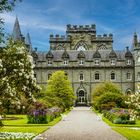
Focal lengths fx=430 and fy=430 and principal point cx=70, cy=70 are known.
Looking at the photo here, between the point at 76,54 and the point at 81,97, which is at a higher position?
the point at 76,54

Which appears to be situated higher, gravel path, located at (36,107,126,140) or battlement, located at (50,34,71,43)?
battlement, located at (50,34,71,43)

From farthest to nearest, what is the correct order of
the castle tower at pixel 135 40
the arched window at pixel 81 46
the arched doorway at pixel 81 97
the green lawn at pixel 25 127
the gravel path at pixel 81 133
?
the arched window at pixel 81 46, the castle tower at pixel 135 40, the arched doorway at pixel 81 97, the green lawn at pixel 25 127, the gravel path at pixel 81 133

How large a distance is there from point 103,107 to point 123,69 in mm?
30704

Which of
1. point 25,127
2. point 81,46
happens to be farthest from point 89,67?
point 25,127

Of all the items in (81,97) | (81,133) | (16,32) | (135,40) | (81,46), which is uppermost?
(16,32)

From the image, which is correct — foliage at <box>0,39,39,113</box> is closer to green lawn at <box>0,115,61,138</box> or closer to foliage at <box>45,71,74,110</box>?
green lawn at <box>0,115,61,138</box>

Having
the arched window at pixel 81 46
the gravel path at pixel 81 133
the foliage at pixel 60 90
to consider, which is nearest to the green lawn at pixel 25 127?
the gravel path at pixel 81 133

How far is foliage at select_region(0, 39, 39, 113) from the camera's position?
21.5 metres

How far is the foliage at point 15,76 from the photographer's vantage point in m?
21.5

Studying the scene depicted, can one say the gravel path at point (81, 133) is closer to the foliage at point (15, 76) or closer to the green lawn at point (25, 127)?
the green lawn at point (25, 127)

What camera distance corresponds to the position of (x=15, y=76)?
22703 millimetres

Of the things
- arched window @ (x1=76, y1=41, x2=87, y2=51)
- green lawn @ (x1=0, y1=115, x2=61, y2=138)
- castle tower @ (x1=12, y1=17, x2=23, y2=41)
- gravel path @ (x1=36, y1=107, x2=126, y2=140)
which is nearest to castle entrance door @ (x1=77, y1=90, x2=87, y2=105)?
arched window @ (x1=76, y1=41, x2=87, y2=51)

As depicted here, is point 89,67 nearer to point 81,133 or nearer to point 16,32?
point 16,32

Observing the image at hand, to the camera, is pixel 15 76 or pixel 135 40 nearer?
pixel 15 76
